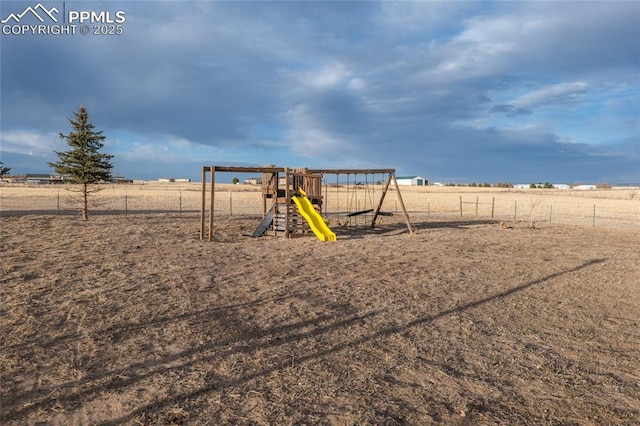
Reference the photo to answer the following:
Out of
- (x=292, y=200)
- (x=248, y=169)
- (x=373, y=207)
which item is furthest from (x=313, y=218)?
(x=373, y=207)

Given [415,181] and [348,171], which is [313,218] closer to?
[348,171]

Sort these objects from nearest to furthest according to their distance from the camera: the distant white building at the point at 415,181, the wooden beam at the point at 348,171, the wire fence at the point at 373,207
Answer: the wooden beam at the point at 348,171
the wire fence at the point at 373,207
the distant white building at the point at 415,181

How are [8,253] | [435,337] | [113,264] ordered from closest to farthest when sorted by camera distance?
1. [435,337]
2. [113,264]
3. [8,253]

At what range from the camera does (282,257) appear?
12.8m

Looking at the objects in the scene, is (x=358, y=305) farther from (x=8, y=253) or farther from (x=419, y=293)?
(x=8, y=253)

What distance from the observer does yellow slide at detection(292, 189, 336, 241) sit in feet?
54.0

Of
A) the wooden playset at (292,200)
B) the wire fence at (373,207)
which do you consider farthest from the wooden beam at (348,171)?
the wire fence at (373,207)

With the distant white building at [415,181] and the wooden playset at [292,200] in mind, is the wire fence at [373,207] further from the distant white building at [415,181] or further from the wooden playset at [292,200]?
the distant white building at [415,181]

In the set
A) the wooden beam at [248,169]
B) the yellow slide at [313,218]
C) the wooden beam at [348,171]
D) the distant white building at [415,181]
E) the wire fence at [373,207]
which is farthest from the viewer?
the distant white building at [415,181]

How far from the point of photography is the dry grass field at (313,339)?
4508 millimetres

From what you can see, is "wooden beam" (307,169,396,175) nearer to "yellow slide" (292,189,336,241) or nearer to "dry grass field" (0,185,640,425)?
"yellow slide" (292,189,336,241)

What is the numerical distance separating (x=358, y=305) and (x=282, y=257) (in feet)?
16.5

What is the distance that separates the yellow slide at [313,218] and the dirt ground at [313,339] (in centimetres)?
395

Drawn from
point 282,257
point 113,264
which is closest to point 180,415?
point 113,264
